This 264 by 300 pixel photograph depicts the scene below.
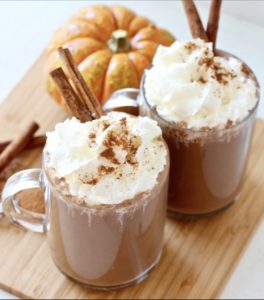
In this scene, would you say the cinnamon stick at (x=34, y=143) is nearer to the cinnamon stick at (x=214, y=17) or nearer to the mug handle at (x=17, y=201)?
the mug handle at (x=17, y=201)

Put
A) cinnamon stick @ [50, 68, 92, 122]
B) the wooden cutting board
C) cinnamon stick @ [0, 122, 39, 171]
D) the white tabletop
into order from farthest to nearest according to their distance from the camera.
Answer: the white tabletop < cinnamon stick @ [0, 122, 39, 171] < the wooden cutting board < cinnamon stick @ [50, 68, 92, 122]

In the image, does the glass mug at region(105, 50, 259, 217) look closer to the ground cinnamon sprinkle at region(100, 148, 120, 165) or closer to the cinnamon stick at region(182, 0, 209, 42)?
the cinnamon stick at region(182, 0, 209, 42)

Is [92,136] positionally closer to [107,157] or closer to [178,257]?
[107,157]

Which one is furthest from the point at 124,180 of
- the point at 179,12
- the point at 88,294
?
the point at 179,12

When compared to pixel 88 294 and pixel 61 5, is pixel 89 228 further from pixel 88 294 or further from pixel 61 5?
pixel 61 5

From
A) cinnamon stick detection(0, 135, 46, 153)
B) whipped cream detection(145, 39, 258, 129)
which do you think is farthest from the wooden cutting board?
whipped cream detection(145, 39, 258, 129)
